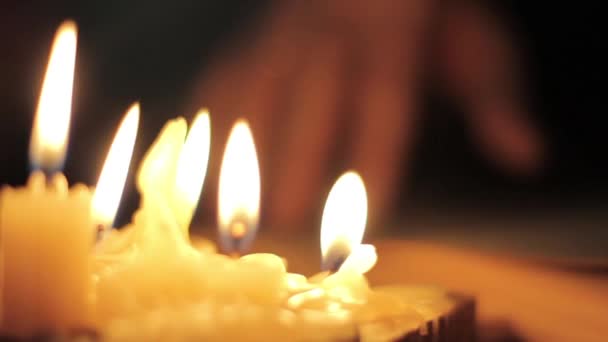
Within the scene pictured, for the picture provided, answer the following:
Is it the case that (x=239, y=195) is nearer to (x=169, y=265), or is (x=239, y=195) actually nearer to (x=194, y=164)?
(x=194, y=164)

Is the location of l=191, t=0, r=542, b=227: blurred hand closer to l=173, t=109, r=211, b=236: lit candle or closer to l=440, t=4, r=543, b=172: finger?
l=440, t=4, r=543, b=172: finger

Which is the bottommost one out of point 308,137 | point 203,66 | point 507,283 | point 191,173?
point 507,283

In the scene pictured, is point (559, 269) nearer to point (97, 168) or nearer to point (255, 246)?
point (255, 246)

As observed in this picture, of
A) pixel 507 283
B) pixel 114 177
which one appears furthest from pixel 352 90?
pixel 114 177

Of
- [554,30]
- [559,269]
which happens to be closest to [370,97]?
[554,30]

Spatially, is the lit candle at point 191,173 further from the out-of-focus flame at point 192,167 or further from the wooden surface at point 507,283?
the wooden surface at point 507,283

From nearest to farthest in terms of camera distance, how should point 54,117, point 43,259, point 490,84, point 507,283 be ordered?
1. point 43,259
2. point 54,117
3. point 507,283
4. point 490,84

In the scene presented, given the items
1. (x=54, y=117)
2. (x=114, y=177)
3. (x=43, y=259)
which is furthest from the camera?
(x=114, y=177)
